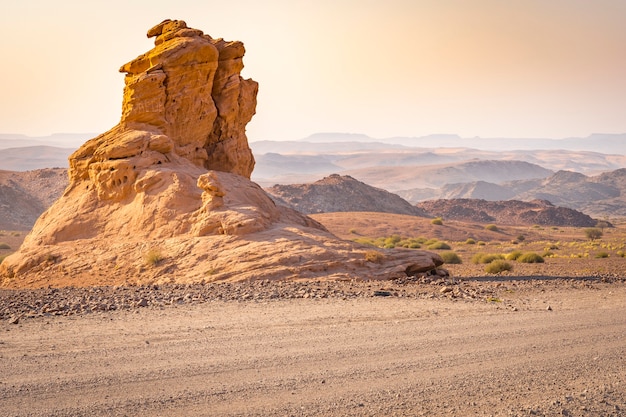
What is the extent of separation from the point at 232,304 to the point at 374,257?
5325mm

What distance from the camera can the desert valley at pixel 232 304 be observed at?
8062 mm

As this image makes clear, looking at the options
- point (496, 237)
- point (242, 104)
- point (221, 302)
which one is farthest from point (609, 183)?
point (221, 302)

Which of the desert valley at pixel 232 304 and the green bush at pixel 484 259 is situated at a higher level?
the desert valley at pixel 232 304

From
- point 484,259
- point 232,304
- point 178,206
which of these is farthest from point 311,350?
point 484,259

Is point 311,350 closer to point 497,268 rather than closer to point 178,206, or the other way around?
point 178,206

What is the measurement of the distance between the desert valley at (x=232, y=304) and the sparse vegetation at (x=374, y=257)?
0.37 ft

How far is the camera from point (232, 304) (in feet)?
44.0

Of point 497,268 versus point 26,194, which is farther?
point 26,194

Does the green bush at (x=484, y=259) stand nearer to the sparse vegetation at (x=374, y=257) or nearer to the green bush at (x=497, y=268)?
the green bush at (x=497, y=268)

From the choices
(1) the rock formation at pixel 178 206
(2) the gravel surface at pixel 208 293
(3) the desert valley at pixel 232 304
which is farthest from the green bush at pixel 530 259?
(2) the gravel surface at pixel 208 293

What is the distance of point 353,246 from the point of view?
726 inches

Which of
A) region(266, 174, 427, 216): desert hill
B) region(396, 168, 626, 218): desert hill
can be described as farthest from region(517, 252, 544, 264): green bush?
region(396, 168, 626, 218): desert hill

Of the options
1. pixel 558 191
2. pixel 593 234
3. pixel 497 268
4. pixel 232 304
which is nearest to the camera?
pixel 232 304

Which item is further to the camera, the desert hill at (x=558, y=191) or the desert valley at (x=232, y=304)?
the desert hill at (x=558, y=191)
